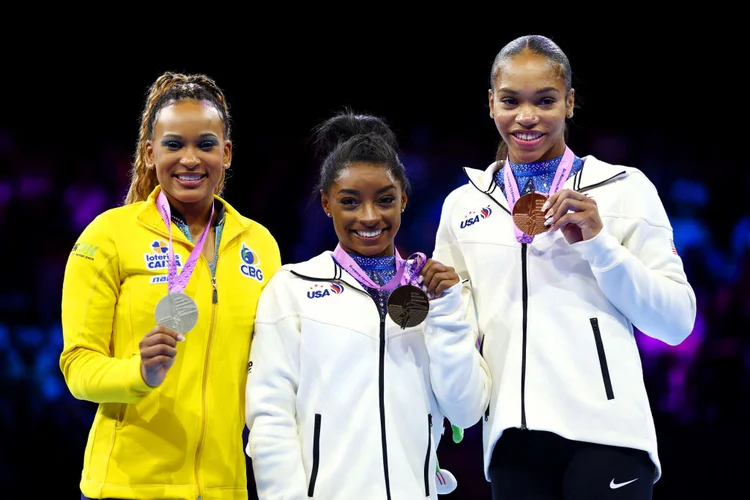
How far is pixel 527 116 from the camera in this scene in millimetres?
2197

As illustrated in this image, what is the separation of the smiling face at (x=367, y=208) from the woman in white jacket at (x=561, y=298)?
224mm

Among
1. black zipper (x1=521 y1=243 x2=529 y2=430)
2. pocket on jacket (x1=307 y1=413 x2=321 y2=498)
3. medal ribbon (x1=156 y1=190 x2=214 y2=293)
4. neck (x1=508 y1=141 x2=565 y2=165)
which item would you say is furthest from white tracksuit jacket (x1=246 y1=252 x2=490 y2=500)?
neck (x1=508 y1=141 x2=565 y2=165)

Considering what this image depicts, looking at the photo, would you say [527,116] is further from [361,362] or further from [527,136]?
[361,362]

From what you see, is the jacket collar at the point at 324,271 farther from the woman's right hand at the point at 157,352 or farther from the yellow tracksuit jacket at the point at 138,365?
the woman's right hand at the point at 157,352

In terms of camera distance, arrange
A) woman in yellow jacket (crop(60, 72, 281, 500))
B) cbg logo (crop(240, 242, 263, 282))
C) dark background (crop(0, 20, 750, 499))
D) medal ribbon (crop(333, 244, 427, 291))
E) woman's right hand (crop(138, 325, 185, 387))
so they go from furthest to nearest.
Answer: dark background (crop(0, 20, 750, 499)) → cbg logo (crop(240, 242, 263, 282)) → medal ribbon (crop(333, 244, 427, 291)) → woman in yellow jacket (crop(60, 72, 281, 500)) → woman's right hand (crop(138, 325, 185, 387))

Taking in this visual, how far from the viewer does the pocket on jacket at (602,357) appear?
80.0 inches

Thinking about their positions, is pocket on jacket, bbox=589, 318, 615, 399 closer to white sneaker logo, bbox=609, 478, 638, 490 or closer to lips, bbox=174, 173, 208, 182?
white sneaker logo, bbox=609, 478, 638, 490

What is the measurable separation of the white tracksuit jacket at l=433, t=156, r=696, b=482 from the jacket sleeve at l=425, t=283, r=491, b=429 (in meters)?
0.08

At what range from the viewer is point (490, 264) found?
2205mm

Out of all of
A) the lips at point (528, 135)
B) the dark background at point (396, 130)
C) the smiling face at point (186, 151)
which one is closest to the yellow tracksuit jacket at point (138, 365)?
the smiling face at point (186, 151)

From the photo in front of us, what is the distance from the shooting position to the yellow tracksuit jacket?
202cm

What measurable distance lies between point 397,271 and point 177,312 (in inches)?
22.9

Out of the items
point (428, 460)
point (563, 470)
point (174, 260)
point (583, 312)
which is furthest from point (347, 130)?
point (563, 470)
